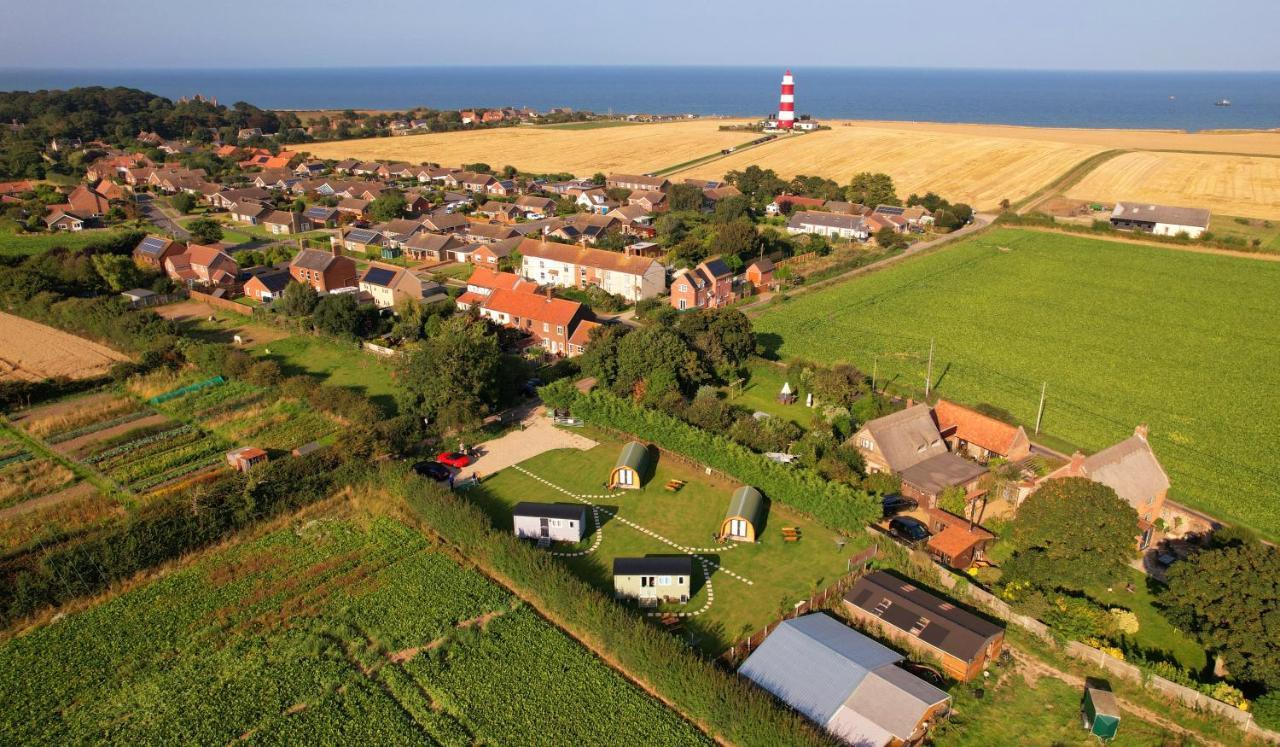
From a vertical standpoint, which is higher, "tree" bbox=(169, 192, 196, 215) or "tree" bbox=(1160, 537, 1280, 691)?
"tree" bbox=(169, 192, 196, 215)

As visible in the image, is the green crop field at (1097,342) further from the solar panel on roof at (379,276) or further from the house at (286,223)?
the house at (286,223)

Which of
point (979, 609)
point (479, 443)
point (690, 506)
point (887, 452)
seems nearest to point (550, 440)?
point (479, 443)

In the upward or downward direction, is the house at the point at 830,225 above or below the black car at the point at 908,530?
above

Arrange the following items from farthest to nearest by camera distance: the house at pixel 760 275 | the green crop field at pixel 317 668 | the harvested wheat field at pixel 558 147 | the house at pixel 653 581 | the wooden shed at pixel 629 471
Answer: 1. the harvested wheat field at pixel 558 147
2. the house at pixel 760 275
3. the wooden shed at pixel 629 471
4. the house at pixel 653 581
5. the green crop field at pixel 317 668

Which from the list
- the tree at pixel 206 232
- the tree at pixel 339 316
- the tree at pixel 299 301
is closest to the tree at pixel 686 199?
the tree at pixel 299 301

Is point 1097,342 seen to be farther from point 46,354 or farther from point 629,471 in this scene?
point 46,354

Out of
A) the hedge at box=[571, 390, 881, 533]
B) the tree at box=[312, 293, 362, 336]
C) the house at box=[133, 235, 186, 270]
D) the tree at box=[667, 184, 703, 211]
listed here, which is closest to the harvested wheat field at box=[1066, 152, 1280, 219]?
the tree at box=[667, 184, 703, 211]

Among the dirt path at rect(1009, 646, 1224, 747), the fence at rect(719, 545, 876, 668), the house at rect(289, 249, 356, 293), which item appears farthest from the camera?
the house at rect(289, 249, 356, 293)

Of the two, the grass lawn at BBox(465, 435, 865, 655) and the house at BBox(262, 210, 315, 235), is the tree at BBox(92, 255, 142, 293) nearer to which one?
the house at BBox(262, 210, 315, 235)

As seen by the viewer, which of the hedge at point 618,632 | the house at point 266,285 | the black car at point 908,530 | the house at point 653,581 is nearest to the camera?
the hedge at point 618,632
